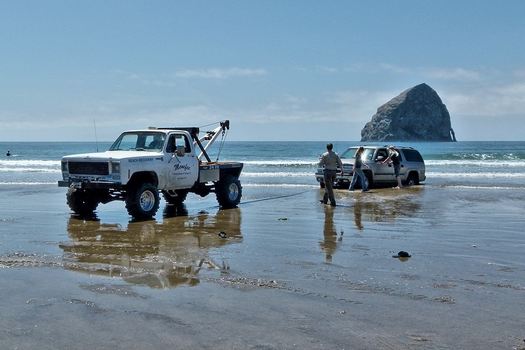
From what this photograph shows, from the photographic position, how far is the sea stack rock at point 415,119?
189125 mm

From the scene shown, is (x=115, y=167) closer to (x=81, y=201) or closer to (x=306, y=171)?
(x=81, y=201)

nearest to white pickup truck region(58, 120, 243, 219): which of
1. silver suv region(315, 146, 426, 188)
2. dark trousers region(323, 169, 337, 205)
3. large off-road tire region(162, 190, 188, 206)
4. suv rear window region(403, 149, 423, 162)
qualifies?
large off-road tire region(162, 190, 188, 206)

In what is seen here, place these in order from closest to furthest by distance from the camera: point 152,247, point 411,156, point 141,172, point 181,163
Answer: point 152,247
point 141,172
point 181,163
point 411,156

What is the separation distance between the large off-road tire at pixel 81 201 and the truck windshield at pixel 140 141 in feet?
→ 4.44

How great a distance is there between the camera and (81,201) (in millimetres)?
15023

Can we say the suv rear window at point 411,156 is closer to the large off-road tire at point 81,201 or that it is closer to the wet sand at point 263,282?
the wet sand at point 263,282

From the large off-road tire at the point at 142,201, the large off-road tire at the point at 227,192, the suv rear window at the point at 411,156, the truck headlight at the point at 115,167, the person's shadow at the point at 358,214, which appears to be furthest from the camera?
the suv rear window at the point at 411,156

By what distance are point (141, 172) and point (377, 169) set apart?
12535 mm

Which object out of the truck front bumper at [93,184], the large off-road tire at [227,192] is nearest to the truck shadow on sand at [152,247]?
the truck front bumper at [93,184]

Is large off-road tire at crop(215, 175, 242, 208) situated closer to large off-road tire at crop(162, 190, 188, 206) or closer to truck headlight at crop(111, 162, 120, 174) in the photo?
large off-road tire at crop(162, 190, 188, 206)

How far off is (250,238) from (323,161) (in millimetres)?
6764

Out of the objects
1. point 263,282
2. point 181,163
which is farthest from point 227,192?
point 263,282

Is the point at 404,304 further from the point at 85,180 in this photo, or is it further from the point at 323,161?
the point at 323,161

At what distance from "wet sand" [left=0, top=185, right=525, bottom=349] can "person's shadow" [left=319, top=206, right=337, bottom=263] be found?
0.13ft
